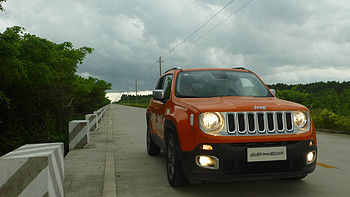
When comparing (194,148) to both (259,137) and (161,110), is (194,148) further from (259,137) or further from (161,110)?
(161,110)

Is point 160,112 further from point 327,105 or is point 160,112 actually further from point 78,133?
point 327,105

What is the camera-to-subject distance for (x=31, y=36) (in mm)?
14586

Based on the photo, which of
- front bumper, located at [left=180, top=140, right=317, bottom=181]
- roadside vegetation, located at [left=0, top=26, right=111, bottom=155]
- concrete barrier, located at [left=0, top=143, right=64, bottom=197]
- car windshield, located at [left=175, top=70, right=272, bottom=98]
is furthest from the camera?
roadside vegetation, located at [left=0, top=26, right=111, bottom=155]

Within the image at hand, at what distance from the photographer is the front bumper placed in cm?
409

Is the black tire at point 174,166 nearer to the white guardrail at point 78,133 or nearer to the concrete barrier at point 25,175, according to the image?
the concrete barrier at point 25,175

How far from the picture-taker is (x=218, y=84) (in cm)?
562

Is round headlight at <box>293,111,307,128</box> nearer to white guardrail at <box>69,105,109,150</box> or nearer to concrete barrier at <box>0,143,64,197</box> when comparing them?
concrete barrier at <box>0,143,64,197</box>

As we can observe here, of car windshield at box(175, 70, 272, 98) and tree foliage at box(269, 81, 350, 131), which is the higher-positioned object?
car windshield at box(175, 70, 272, 98)

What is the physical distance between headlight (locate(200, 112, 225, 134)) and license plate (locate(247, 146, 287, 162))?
1.56ft

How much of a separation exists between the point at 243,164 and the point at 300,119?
3.53 feet

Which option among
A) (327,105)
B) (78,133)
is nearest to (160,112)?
(78,133)

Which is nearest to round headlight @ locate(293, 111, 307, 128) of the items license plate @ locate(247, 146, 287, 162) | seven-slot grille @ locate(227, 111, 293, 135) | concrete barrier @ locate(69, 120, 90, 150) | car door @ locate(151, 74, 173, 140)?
seven-slot grille @ locate(227, 111, 293, 135)

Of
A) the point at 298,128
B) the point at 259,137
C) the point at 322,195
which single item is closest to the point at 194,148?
the point at 259,137

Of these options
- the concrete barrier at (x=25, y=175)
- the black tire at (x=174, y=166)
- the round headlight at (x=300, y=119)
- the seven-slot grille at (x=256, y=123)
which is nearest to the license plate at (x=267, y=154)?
the seven-slot grille at (x=256, y=123)
